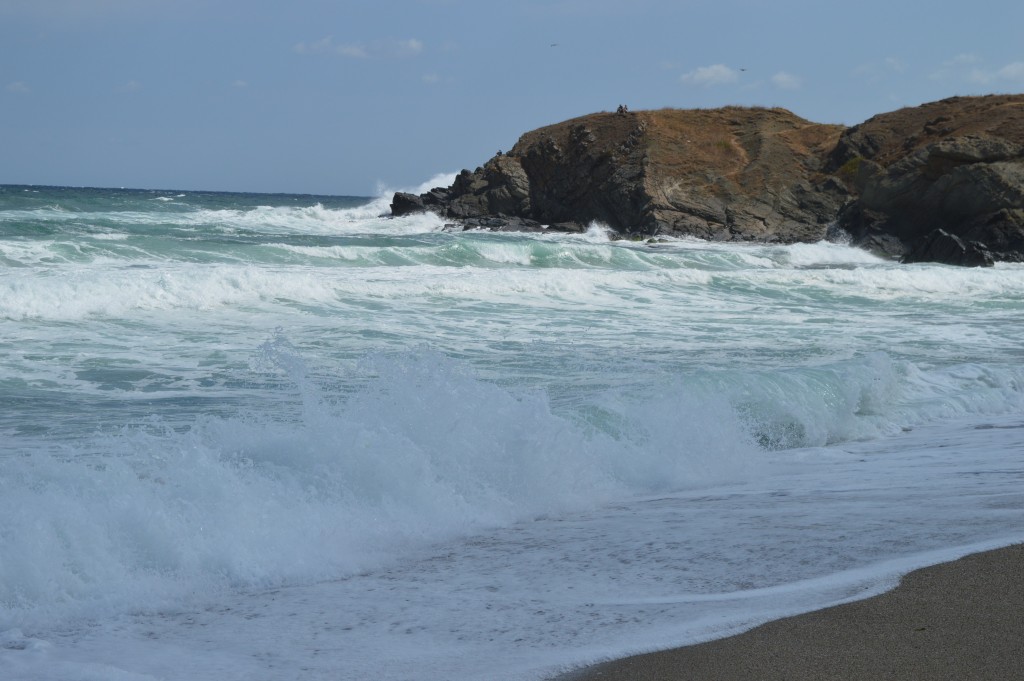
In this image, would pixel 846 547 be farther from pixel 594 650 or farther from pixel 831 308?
pixel 831 308

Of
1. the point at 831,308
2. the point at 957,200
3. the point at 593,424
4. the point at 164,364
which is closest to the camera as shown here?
the point at 593,424

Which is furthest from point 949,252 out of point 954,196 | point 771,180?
point 771,180

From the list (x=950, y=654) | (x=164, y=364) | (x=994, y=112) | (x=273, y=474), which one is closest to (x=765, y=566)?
(x=950, y=654)

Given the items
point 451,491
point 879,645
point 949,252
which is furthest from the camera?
point 949,252

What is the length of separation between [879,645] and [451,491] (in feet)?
8.59

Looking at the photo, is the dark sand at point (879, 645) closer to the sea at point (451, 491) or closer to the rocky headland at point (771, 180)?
the sea at point (451, 491)

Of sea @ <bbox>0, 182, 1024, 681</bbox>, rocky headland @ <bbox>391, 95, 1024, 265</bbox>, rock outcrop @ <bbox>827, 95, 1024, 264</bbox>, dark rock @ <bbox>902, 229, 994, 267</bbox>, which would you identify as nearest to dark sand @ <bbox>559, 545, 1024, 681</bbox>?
sea @ <bbox>0, 182, 1024, 681</bbox>

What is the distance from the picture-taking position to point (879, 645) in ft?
10.4

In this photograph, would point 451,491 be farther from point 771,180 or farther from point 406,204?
point 406,204

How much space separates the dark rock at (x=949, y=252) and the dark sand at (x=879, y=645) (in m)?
27.1

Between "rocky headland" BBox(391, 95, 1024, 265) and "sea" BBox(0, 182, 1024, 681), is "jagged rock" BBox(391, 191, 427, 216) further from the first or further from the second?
"sea" BBox(0, 182, 1024, 681)

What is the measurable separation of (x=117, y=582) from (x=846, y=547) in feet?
9.98

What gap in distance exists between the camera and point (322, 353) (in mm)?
10781

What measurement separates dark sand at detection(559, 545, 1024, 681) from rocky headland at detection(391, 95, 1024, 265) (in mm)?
27602
